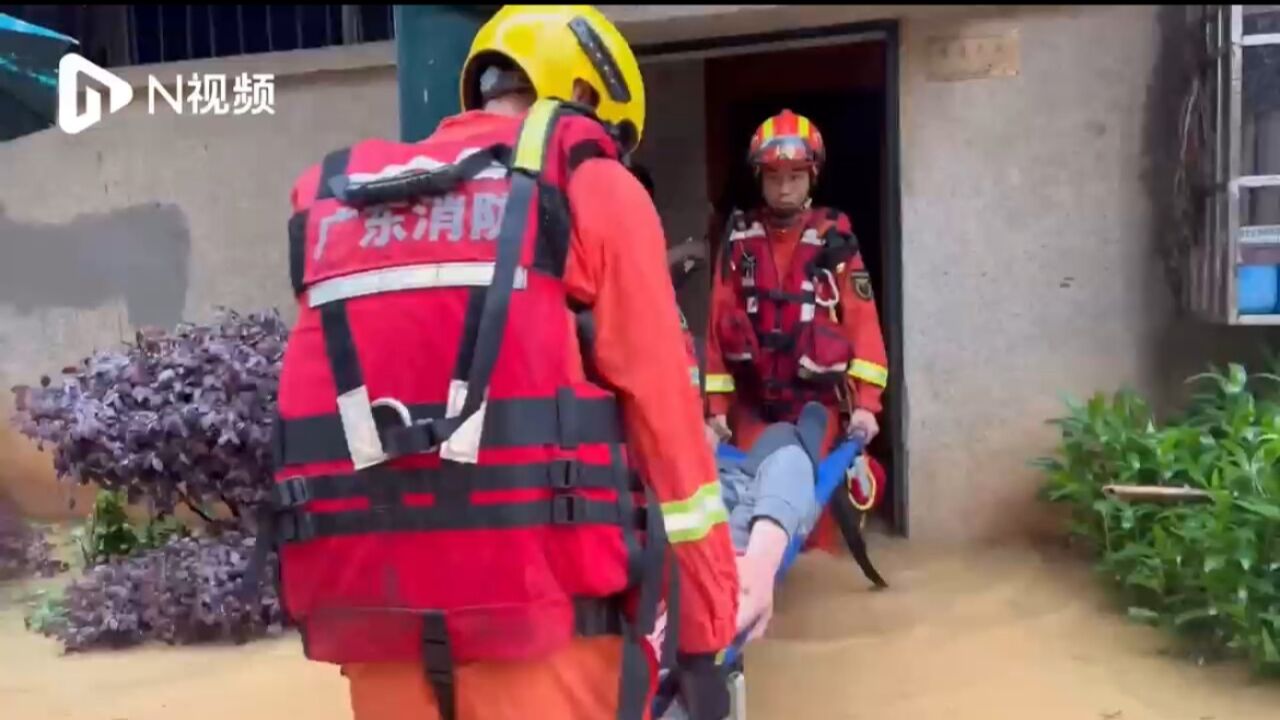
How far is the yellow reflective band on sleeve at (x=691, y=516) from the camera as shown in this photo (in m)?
1.89

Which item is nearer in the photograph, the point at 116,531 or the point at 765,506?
the point at 765,506

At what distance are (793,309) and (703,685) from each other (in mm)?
2782

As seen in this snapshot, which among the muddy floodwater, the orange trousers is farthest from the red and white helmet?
the orange trousers

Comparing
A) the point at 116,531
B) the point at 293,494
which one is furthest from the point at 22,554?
the point at 293,494

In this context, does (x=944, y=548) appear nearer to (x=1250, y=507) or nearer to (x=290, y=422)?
(x=1250, y=507)

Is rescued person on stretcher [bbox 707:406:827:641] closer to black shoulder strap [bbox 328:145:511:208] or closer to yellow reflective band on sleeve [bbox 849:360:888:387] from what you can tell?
yellow reflective band on sleeve [bbox 849:360:888:387]

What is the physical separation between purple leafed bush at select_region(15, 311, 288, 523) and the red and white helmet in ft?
6.96

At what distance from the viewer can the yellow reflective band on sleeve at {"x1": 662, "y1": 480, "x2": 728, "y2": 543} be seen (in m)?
1.89

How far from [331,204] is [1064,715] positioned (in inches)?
102

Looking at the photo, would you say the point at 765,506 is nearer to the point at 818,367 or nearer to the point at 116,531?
the point at 818,367

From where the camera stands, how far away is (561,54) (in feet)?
6.97

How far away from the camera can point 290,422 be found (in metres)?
1.89

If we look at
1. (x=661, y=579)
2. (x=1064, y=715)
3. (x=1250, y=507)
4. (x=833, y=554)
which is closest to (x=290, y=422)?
(x=661, y=579)

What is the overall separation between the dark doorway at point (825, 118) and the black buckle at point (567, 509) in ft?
14.8
